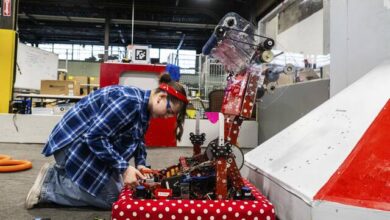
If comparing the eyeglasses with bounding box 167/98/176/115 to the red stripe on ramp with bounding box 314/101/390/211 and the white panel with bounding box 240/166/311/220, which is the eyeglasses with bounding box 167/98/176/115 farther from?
the red stripe on ramp with bounding box 314/101/390/211

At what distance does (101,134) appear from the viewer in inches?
57.7

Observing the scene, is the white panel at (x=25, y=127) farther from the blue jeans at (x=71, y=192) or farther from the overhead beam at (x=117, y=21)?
the overhead beam at (x=117, y=21)

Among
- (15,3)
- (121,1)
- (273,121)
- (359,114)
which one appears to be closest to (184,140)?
(273,121)

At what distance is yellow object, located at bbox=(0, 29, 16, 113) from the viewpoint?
14.6 feet

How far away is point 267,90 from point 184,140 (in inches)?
121

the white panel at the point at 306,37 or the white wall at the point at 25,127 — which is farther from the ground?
the white panel at the point at 306,37

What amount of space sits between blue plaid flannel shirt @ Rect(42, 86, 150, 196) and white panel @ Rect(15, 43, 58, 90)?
15.7 ft

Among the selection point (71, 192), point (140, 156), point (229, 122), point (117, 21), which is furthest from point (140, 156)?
point (117, 21)

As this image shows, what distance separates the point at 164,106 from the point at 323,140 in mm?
730

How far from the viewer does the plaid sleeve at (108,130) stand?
1.46 m

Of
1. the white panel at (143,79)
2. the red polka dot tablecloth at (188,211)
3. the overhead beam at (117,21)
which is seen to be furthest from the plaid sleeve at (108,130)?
the overhead beam at (117,21)

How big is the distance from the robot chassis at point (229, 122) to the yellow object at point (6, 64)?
11.7 feet

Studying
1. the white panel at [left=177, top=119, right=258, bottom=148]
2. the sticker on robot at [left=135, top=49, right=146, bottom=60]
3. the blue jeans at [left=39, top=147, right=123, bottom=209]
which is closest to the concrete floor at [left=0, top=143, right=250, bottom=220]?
the blue jeans at [left=39, top=147, right=123, bottom=209]

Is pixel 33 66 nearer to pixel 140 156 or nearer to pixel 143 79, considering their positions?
pixel 143 79
